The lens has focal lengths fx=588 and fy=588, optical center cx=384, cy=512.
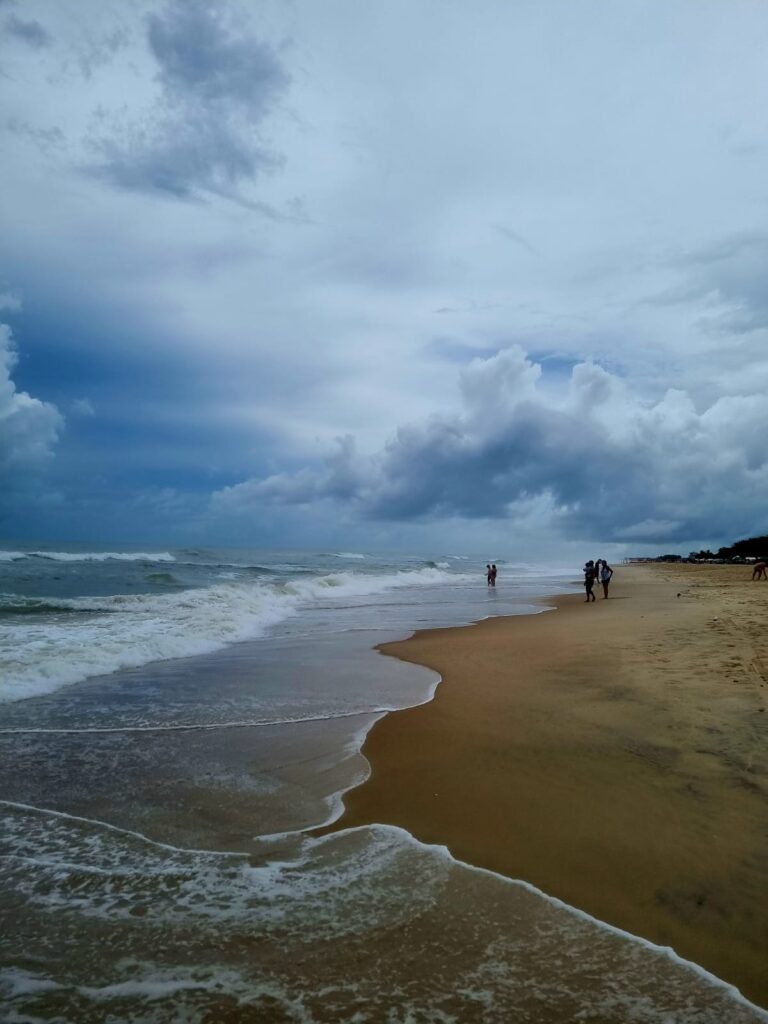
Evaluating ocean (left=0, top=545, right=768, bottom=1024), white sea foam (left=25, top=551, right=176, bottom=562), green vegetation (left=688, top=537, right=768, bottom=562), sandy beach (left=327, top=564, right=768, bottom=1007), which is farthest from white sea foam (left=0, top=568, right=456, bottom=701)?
green vegetation (left=688, top=537, right=768, bottom=562)

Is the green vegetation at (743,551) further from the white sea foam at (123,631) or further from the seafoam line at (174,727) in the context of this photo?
the seafoam line at (174,727)

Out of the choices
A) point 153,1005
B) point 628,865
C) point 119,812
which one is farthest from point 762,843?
point 119,812

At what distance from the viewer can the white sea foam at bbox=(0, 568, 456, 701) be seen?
386 inches

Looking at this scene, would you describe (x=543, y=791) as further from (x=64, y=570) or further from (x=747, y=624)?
(x=64, y=570)

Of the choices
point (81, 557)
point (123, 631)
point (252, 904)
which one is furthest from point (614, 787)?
point (81, 557)

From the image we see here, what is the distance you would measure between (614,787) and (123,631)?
1220 cm

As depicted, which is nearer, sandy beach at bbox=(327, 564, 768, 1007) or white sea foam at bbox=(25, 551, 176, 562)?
sandy beach at bbox=(327, 564, 768, 1007)

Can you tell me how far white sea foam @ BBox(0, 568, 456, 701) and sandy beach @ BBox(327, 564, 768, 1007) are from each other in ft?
19.6

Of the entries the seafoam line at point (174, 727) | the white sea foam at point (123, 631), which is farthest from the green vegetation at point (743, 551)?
the seafoam line at point (174, 727)

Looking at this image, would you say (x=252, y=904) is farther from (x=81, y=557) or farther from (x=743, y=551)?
(x=743, y=551)

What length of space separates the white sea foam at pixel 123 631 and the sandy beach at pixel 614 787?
5983mm

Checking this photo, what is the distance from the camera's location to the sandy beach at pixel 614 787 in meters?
3.46

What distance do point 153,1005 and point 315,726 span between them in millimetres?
4611

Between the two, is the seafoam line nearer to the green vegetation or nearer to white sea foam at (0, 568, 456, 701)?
white sea foam at (0, 568, 456, 701)
